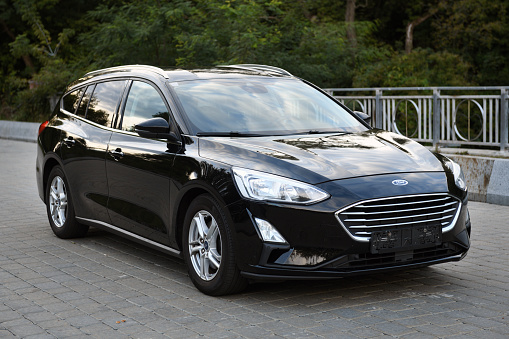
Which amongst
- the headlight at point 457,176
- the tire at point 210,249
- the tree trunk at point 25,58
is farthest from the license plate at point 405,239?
the tree trunk at point 25,58

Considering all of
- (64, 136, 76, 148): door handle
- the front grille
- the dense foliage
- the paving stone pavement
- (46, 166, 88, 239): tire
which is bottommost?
the paving stone pavement

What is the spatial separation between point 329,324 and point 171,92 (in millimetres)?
2513

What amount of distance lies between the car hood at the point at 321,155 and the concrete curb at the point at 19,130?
66.1 ft

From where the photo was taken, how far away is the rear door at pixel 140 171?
612 centimetres

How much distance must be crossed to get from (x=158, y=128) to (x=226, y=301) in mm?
1511

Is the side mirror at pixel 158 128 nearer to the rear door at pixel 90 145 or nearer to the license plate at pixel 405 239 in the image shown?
the rear door at pixel 90 145

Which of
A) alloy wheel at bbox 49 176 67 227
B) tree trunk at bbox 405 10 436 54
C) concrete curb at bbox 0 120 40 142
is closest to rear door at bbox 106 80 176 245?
alloy wheel at bbox 49 176 67 227

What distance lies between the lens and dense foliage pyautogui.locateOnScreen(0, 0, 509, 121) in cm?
2144

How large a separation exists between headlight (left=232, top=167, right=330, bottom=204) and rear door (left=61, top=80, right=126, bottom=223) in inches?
82.9

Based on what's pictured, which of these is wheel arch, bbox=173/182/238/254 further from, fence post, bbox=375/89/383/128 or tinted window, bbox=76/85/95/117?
fence post, bbox=375/89/383/128

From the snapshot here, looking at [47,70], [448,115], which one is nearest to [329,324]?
[448,115]

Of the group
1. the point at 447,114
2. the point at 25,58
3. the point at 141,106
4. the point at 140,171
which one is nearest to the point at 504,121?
the point at 447,114

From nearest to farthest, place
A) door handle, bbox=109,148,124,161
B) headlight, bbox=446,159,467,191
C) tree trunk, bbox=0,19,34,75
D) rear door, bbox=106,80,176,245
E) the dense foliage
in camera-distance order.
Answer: headlight, bbox=446,159,467,191 → rear door, bbox=106,80,176,245 → door handle, bbox=109,148,124,161 → the dense foliage → tree trunk, bbox=0,19,34,75

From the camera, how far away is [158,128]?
6098mm
